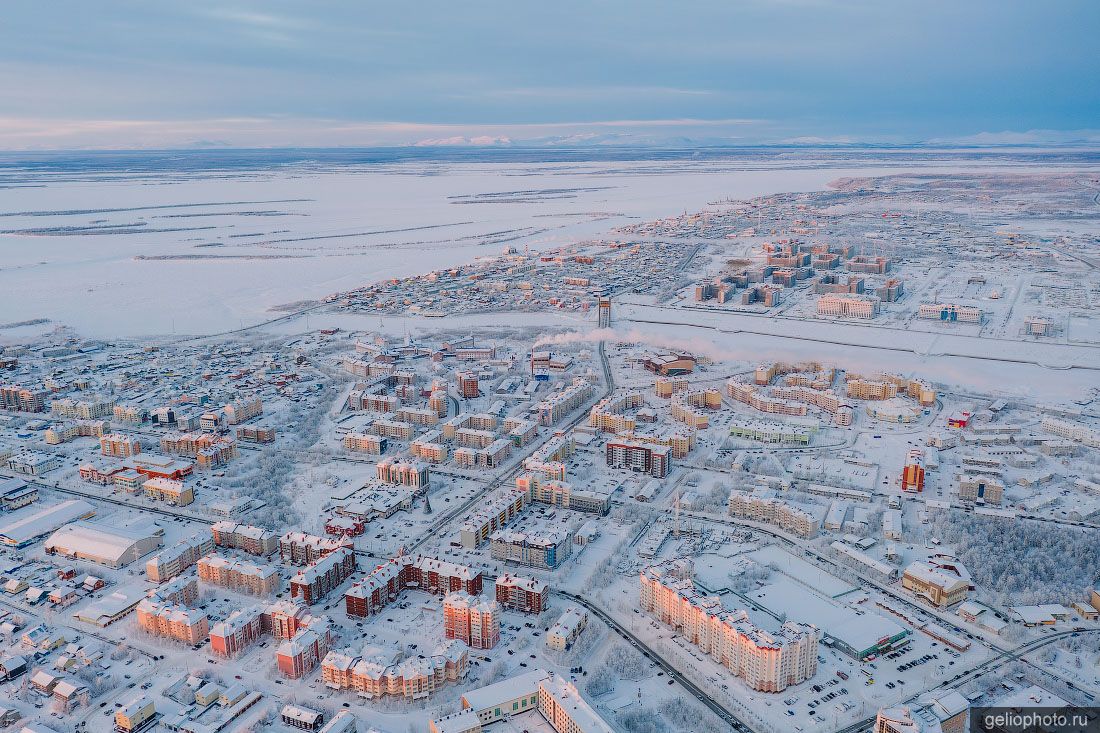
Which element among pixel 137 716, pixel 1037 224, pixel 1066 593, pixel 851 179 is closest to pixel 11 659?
pixel 137 716

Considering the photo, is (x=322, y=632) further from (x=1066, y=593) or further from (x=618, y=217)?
(x=618, y=217)

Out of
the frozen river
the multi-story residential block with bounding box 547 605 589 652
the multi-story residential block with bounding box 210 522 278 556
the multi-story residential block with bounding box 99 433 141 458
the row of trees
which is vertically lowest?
the row of trees

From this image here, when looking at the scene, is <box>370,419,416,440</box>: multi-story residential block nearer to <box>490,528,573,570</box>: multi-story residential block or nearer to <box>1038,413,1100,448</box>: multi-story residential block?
<box>490,528,573,570</box>: multi-story residential block

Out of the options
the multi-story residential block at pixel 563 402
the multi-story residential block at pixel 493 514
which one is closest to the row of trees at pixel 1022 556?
the multi-story residential block at pixel 493 514

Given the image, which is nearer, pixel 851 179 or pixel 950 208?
pixel 950 208

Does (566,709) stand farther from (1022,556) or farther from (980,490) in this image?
(980,490)

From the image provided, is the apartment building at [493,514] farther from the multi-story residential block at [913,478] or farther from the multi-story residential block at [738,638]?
the multi-story residential block at [913,478]

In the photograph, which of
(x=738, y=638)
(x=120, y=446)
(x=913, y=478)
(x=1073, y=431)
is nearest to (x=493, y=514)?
(x=738, y=638)

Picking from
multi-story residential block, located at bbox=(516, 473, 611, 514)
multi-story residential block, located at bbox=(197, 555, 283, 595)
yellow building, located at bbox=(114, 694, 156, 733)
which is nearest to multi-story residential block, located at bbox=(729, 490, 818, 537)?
multi-story residential block, located at bbox=(516, 473, 611, 514)
